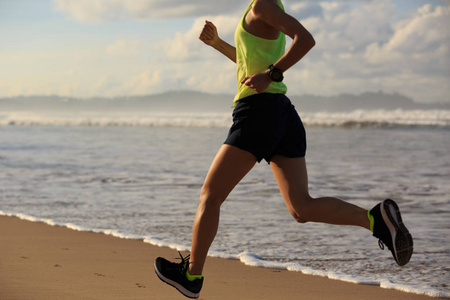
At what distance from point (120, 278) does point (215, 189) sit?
1.37 meters

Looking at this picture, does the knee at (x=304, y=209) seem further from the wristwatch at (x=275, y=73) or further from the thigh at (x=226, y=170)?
the wristwatch at (x=275, y=73)

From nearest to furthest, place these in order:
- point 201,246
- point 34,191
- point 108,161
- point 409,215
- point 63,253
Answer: point 201,246 → point 63,253 → point 409,215 → point 34,191 → point 108,161

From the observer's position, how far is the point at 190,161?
14352 millimetres

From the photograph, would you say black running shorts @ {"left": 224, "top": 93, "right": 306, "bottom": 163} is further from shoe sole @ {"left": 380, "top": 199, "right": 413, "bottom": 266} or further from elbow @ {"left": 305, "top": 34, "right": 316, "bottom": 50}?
shoe sole @ {"left": 380, "top": 199, "right": 413, "bottom": 266}

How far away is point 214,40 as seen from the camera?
4.12 metres

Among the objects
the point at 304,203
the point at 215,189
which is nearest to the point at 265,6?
the point at 215,189

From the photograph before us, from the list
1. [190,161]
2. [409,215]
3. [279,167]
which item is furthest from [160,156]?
[279,167]

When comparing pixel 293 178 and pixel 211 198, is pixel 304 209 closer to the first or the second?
pixel 293 178

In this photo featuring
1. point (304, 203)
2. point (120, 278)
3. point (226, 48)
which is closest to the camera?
point (304, 203)

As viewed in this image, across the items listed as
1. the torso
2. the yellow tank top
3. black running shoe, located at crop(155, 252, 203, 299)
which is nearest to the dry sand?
black running shoe, located at crop(155, 252, 203, 299)

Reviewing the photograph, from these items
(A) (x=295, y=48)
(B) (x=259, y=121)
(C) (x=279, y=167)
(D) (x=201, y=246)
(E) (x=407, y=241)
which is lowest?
(D) (x=201, y=246)

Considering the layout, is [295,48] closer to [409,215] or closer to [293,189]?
[293,189]

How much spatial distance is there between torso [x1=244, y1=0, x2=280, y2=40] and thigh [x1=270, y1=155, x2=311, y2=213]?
69 cm

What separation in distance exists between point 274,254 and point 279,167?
1.91m
